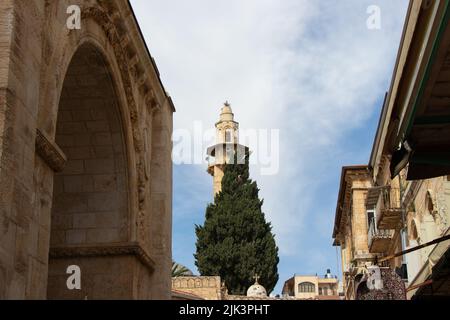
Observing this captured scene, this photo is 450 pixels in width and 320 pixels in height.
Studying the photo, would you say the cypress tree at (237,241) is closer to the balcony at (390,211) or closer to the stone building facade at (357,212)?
the stone building facade at (357,212)

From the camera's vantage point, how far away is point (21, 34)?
796 centimetres

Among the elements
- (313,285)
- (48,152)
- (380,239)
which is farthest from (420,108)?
(313,285)

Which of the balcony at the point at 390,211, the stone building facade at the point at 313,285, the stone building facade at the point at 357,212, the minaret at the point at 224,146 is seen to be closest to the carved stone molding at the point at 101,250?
the balcony at the point at 390,211

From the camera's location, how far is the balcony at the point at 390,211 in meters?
24.4

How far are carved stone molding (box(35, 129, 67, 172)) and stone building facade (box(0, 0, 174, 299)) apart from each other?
2cm

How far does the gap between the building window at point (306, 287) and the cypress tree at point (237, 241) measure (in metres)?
26.5

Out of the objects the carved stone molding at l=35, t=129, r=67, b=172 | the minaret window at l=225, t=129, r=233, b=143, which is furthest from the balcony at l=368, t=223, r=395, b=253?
the minaret window at l=225, t=129, r=233, b=143

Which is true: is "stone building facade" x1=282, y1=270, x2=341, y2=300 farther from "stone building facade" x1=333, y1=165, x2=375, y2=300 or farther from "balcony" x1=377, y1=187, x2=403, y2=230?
"balcony" x1=377, y1=187, x2=403, y2=230

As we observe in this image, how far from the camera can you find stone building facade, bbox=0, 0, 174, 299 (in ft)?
27.9

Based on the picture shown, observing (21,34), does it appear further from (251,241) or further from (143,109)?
(251,241)

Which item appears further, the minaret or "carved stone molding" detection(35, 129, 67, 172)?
the minaret
